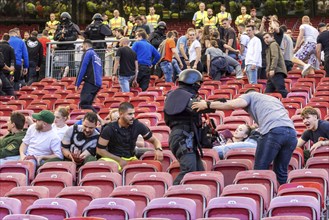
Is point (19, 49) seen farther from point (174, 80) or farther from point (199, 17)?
point (199, 17)

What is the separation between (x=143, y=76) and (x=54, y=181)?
869cm

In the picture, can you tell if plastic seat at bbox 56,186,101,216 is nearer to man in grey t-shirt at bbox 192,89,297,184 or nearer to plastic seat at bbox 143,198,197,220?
plastic seat at bbox 143,198,197,220

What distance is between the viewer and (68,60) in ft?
78.5

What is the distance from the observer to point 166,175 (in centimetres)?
1229

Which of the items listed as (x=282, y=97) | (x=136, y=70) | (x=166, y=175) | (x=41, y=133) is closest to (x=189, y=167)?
(x=166, y=175)

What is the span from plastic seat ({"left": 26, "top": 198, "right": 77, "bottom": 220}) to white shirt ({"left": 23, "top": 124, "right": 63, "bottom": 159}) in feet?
10.4

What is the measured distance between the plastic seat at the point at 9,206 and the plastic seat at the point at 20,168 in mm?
2165

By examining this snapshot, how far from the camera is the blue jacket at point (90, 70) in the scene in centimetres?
1833

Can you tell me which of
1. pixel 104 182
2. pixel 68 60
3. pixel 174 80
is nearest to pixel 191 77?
pixel 104 182

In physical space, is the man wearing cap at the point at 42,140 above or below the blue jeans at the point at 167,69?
above

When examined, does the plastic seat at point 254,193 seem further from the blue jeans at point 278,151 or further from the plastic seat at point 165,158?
the plastic seat at point 165,158

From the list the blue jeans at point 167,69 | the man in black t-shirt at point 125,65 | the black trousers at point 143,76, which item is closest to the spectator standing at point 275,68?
the man in black t-shirt at point 125,65

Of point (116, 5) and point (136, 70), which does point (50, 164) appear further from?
point (116, 5)

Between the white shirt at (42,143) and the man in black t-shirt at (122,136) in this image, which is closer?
the man in black t-shirt at (122,136)
